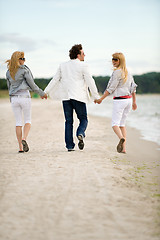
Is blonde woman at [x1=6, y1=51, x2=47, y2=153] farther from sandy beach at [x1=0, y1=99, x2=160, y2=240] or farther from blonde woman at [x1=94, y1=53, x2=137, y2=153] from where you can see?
blonde woman at [x1=94, y1=53, x2=137, y2=153]

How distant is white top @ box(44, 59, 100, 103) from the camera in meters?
5.68

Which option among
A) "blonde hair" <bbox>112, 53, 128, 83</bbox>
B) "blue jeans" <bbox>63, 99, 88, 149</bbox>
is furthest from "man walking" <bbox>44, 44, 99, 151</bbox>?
"blonde hair" <bbox>112, 53, 128, 83</bbox>

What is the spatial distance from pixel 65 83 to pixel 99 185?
255cm

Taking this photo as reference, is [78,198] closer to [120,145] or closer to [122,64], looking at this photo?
[120,145]

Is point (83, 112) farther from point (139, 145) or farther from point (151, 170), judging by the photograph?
point (139, 145)

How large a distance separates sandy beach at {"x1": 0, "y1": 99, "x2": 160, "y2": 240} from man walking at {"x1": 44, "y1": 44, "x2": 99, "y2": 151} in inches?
28.0

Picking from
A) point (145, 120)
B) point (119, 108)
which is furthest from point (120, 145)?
point (145, 120)

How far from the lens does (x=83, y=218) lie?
9.43ft

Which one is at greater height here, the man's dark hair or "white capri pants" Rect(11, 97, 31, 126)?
the man's dark hair

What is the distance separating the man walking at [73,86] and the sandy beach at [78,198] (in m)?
0.71

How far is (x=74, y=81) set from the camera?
570 cm

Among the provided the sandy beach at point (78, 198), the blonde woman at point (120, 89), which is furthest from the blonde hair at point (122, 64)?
the sandy beach at point (78, 198)

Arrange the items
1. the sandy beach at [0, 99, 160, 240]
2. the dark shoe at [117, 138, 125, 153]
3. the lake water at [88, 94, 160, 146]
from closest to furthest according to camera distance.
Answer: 1. the sandy beach at [0, 99, 160, 240]
2. the dark shoe at [117, 138, 125, 153]
3. the lake water at [88, 94, 160, 146]

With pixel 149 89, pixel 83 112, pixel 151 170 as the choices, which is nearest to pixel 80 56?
pixel 83 112
